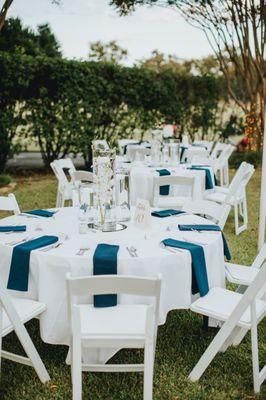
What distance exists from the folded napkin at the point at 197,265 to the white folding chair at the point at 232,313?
0.26 feet

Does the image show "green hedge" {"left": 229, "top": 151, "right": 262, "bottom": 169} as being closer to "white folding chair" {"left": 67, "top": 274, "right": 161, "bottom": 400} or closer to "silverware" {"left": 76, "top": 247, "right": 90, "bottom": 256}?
"silverware" {"left": 76, "top": 247, "right": 90, "bottom": 256}

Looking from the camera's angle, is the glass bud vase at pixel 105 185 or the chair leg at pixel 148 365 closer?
the chair leg at pixel 148 365

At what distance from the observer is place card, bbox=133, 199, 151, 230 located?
153 inches

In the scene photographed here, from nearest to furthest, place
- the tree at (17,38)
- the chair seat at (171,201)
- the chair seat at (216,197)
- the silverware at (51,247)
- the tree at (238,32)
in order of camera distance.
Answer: the silverware at (51,247) → the chair seat at (171,201) → the chair seat at (216,197) → the tree at (238,32) → the tree at (17,38)

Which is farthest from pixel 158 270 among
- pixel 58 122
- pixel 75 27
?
pixel 75 27

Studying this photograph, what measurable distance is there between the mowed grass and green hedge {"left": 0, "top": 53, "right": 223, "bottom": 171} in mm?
7037

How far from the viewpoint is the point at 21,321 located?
10.2 ft

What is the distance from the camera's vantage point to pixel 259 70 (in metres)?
14.3

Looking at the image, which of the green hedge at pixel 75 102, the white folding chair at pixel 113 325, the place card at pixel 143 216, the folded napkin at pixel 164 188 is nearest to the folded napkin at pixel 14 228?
the place card at pixel 143 216

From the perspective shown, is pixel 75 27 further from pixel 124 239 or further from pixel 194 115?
pixel 124 239

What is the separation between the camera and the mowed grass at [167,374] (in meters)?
3.32

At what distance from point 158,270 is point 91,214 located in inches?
34.2

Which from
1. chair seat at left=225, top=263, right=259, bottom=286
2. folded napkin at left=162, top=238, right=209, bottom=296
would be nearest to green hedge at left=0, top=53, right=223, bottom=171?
chair seat at left=225, top=263, right=259, bottom=286

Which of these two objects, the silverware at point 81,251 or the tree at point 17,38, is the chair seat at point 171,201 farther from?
the tree at point 17,38
